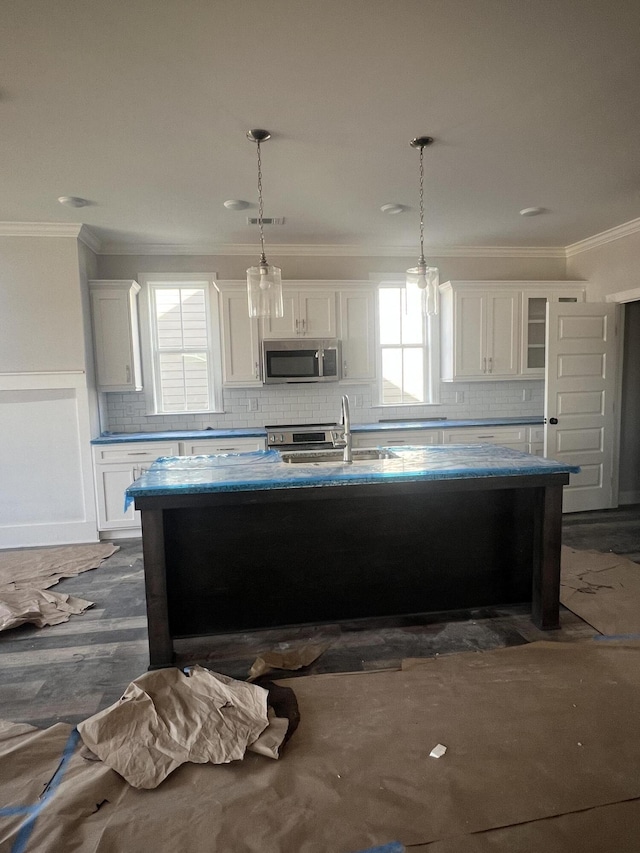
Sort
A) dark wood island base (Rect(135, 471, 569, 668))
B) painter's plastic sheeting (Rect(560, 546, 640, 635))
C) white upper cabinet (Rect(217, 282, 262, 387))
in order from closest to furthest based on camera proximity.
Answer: dark wood island base (Rect(135, 471, 569, 668))
painter's plastic sheeting (Rect(560, 546, 640, 635))
white upper cabinet (Rect(217, 282, 262, 387))

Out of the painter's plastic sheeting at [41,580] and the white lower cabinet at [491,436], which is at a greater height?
the white lower cabinet at [491,436]

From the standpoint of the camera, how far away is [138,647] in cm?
262

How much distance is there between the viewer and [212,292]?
4914 millimetres

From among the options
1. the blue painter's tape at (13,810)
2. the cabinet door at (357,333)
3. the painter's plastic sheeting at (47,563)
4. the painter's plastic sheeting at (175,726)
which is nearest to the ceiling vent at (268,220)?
the cabinet door at (357,333)

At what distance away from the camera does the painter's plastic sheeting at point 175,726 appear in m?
1.76

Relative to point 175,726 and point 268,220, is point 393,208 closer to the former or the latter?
point 268,220

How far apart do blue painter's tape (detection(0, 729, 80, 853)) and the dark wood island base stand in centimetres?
60

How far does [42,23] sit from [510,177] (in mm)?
2813

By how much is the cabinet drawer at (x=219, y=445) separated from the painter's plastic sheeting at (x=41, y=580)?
106 centimetres

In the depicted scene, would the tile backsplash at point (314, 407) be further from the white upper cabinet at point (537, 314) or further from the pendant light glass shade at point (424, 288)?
the pendant light glass shade at point (424, 288)

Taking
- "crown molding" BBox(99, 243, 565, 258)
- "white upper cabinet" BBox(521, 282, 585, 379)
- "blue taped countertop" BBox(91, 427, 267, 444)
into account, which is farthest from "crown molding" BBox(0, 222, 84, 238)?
"white upper cabinet" BBox(521, 282, 585, 379)

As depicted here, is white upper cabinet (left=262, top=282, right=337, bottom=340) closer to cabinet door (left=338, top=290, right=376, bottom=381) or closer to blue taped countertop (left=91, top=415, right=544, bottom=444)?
cabinet door (left=338, top=290, right=376, bottom=381)

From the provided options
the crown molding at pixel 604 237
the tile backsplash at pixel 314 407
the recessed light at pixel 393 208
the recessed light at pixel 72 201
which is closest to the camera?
the recessed light at pixel 72 201

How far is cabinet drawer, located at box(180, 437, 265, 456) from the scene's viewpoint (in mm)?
4438
